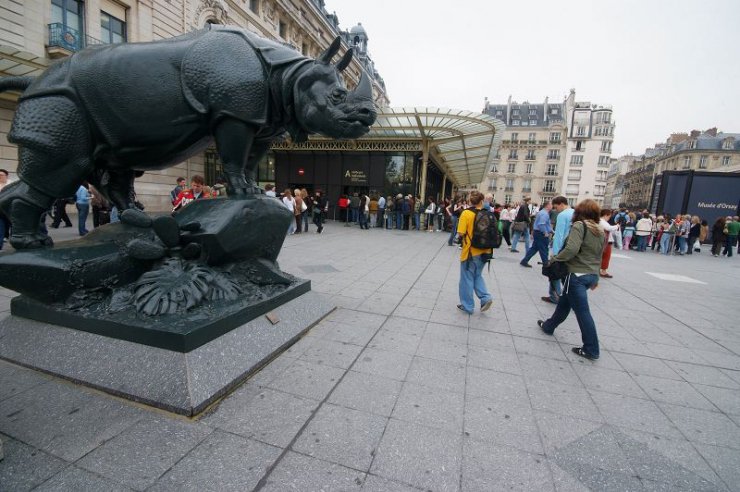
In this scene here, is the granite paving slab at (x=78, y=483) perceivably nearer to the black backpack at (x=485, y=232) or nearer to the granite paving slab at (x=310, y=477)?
the granite paving slab at (x=310, y=477)

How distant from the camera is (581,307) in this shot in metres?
3.70

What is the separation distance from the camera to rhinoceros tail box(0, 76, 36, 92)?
2.88 m

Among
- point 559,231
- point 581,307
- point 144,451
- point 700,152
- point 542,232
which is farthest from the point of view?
point 700,152

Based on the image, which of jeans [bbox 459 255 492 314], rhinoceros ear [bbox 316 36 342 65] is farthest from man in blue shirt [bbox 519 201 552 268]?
rhinoceros ear [bbox 316 36 342 65]

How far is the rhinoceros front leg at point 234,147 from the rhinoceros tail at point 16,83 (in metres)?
1.54

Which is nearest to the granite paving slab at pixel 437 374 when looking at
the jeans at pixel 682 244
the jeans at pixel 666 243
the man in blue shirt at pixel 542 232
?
the man in blue shirt at pixel 542 232

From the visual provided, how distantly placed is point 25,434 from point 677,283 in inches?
454

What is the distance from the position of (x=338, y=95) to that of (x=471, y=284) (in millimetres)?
3107

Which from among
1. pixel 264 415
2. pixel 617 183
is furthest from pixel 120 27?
pixel 617 183

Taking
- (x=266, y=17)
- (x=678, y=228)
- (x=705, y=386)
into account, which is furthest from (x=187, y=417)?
(x=266, y=17)

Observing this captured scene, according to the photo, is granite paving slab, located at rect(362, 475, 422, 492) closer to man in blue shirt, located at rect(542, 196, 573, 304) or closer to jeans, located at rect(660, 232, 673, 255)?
man in blue shirt, located at rect(542, 196, 573, 304)

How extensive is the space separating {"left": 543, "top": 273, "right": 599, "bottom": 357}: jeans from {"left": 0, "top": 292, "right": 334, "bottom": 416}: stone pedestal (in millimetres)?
3149

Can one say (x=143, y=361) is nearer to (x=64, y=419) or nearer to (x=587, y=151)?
(x=64, y=419)

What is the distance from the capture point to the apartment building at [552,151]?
194 feet
